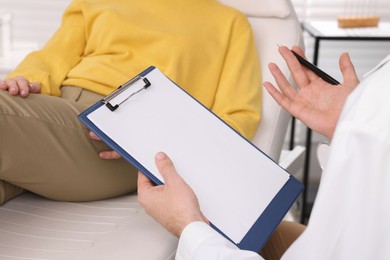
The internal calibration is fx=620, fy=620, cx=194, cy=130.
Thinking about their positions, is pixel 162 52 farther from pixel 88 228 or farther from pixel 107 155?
pixel 88 228

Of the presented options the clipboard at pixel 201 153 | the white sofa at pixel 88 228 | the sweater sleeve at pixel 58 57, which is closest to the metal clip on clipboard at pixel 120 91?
the clipboard at pixel 201 153

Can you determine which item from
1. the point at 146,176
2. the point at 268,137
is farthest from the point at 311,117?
the point at 268,137

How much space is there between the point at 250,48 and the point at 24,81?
1.93 ft

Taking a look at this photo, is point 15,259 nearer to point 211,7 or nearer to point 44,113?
point 44,113

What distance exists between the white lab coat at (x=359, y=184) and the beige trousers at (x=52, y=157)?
2.16 ft

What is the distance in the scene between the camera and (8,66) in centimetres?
241

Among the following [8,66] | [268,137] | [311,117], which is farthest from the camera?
[8,66]

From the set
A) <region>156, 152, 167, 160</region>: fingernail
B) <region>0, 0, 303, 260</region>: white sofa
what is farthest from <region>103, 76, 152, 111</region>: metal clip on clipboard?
<region>0, 0, 303, 260</region>: white sofa

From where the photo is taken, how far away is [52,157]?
1.21 metres

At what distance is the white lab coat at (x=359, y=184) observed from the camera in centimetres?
62

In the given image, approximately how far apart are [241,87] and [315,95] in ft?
1.52

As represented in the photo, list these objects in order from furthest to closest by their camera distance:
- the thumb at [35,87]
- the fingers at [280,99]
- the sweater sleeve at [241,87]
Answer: the sweater sleeve at [241,87] → the thumb at [35,87] → the fingers at [280,99]

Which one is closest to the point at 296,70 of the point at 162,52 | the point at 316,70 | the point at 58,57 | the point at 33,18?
the point at 316,70

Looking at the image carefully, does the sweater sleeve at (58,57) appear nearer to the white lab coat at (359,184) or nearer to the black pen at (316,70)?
the black pen at (316,70)
